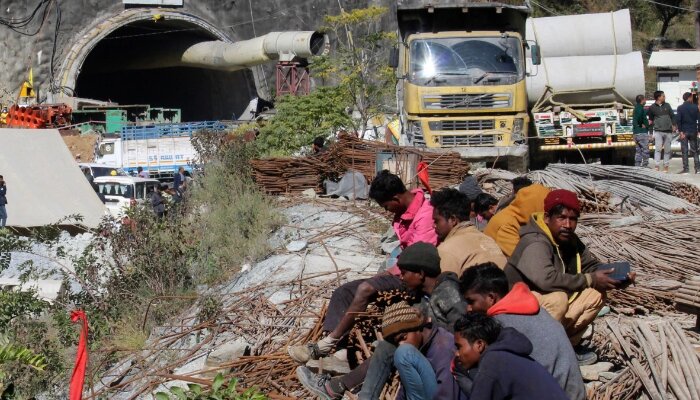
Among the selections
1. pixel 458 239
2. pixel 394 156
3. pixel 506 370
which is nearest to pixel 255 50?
pixel 394 156

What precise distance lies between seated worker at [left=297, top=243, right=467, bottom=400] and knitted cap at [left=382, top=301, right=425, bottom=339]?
0.60 feet

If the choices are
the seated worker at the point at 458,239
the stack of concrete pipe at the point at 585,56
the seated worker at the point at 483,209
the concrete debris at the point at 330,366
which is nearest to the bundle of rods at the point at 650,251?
the seated worker at the point at 483,209

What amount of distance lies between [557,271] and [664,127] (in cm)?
1474

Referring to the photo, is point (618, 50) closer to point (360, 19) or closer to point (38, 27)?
point (360, 19)

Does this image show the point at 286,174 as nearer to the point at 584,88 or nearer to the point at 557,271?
the point at 584,88

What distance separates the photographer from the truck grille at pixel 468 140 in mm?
17594

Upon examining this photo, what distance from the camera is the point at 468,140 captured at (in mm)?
17625

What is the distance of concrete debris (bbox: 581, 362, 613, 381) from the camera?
22.7 feet

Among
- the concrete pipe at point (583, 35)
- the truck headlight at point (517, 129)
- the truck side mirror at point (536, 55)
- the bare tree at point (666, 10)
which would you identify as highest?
the bare tree at point (666, 10)

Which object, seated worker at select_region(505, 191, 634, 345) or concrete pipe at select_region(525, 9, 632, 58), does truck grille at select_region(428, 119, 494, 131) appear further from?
seated worker at select_region(505, 191, 634, 345)

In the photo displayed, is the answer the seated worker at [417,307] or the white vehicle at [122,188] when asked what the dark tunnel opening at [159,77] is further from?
the seated worker at [417,307]

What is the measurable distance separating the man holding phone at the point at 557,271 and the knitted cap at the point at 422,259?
497mm

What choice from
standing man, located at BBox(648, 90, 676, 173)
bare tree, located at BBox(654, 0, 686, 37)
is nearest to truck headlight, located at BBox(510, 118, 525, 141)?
standing man, located at BBox(648, 90, 676, 173)

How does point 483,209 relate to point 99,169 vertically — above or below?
above
